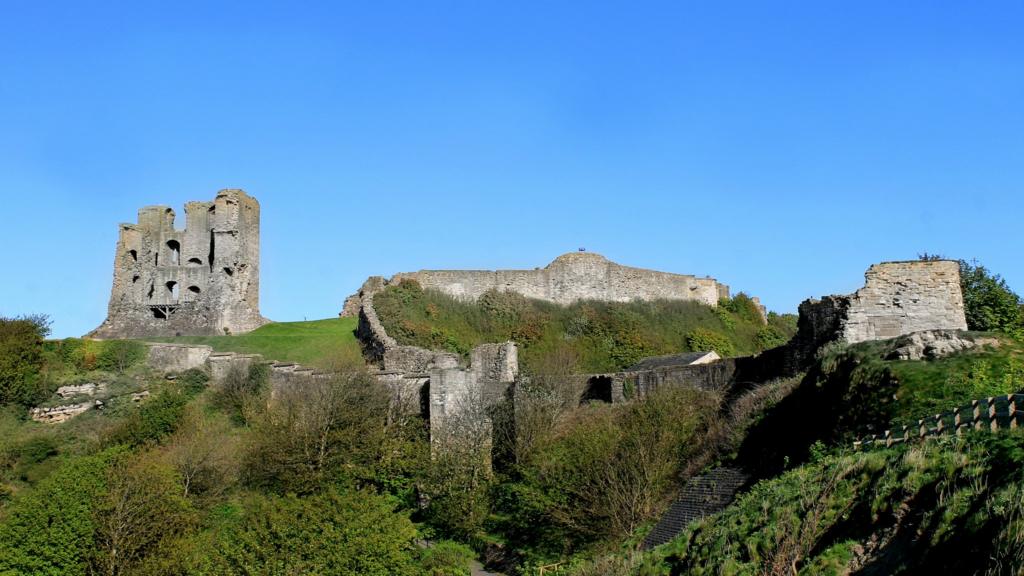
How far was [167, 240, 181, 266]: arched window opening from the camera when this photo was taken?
147 ft

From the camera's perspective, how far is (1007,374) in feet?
50.4

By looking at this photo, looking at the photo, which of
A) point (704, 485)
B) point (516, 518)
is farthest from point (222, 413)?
point (704, 485)

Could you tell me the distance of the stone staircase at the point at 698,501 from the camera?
17547 mm

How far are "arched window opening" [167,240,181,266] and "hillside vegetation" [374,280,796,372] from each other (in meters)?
11.0

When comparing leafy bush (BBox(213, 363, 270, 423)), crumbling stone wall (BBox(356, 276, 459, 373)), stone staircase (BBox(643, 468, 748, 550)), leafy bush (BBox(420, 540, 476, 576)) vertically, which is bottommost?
leafy bush (BBox(420, 540, 476, 576))

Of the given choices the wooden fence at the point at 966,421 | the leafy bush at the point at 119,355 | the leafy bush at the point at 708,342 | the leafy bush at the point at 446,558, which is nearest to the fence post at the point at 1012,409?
the wooden fence at the point at 966,421

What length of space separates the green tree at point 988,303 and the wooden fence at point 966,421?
29.5ft

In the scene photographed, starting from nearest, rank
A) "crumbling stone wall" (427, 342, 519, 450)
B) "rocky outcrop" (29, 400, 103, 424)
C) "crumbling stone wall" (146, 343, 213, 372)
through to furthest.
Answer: "crumbling stone wall" (427, 342, 519, 450), "rocky outcrop" (29, 400, 103, 424), "crumbling stone wall" (146, 343, 213, 372)

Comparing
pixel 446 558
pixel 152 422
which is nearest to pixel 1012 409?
pixel 446 558

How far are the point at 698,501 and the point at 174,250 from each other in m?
32.5

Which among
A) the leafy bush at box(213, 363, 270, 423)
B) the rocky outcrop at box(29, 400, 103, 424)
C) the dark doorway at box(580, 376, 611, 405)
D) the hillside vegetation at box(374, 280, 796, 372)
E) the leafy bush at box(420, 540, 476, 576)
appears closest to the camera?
the leafy bush at box(420, 540, 476, 576)

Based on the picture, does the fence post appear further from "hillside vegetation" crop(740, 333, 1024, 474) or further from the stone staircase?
the stone staircase

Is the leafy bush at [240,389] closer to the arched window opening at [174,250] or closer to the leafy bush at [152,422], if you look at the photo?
the leafy bush at [152,422]

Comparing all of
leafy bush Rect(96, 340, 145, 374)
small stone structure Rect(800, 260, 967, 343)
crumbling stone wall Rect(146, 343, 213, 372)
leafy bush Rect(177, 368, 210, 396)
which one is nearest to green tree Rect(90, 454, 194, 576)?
leafy bush Rect(177, 368, 210, 396)
